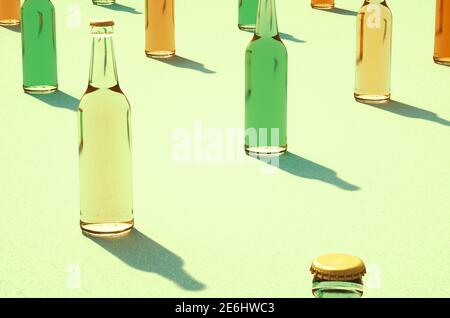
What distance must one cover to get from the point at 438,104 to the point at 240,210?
0.88 meters

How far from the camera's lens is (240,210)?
177cm

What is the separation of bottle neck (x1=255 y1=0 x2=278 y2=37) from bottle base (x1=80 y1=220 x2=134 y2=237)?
57 centimetres

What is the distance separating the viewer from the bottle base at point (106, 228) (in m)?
1.66

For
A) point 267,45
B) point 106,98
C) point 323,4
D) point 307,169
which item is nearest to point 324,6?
point 323,4

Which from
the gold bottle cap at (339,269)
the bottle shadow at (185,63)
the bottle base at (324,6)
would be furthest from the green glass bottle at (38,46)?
the gold bottle cap at (339,269)

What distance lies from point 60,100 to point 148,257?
1067 mm

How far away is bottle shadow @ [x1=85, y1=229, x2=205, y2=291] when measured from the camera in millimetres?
1483

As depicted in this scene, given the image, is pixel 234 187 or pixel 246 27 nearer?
pixel 234 187

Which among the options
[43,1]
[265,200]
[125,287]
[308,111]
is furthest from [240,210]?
[43,1]

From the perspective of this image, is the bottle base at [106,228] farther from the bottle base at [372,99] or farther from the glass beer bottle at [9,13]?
the glass beer bottle at [9,13]

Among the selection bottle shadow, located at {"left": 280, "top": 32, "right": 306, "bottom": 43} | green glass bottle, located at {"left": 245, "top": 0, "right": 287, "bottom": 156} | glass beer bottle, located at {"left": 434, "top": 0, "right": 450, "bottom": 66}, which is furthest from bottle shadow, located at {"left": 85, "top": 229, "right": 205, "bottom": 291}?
bottle shadow, located at {"left": 280, "top": 32, "right": 306, "bottom": 43}

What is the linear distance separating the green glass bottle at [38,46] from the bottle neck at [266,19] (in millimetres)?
692

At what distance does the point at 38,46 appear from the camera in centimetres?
266

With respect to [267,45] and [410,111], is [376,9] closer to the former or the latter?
[410,111]
